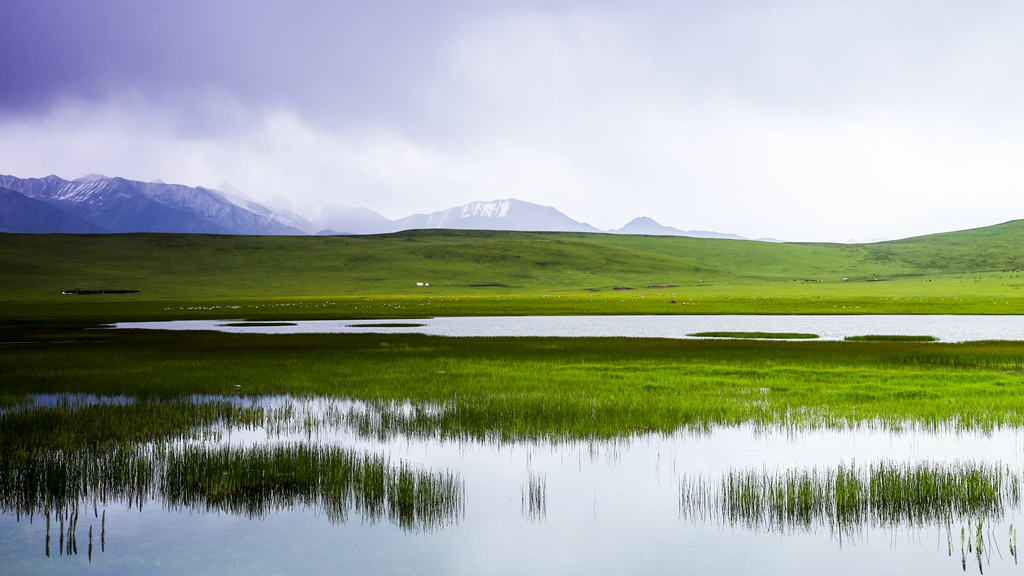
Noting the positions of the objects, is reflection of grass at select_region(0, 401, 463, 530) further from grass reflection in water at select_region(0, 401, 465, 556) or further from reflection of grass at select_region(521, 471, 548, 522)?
reflection of grass at select_region(521, 471, 548, 522)

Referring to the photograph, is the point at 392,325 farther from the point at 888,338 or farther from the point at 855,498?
the point at 855,498

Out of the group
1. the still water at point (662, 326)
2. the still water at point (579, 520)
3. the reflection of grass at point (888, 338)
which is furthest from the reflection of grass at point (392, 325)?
the still water at point (579, 520)

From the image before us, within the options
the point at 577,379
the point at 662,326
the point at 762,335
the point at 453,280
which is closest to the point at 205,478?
the point at 577,379

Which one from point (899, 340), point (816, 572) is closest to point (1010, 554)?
point (816, 572)

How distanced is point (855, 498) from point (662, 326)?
144ft

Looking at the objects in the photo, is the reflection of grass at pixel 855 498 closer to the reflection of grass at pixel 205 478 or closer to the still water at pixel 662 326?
the reflection of grass at pixel 205 478

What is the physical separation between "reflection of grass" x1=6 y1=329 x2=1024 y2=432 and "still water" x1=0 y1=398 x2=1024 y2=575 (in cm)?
294

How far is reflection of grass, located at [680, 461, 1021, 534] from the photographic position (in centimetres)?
1060

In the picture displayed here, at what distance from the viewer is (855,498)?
440 inches

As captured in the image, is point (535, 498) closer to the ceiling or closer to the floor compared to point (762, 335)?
closer to the floor

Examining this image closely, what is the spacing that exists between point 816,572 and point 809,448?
20.7 ft

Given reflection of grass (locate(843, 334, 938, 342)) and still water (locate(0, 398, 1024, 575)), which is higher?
reflection of grass (locate(843, 334, 938, 342))

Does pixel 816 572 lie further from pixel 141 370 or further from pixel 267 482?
pixel 141 370

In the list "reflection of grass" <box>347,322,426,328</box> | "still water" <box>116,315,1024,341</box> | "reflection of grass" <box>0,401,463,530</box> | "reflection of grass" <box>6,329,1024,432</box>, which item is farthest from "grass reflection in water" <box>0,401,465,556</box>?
"reflection of grass" <box>347,322,426,328</box>
